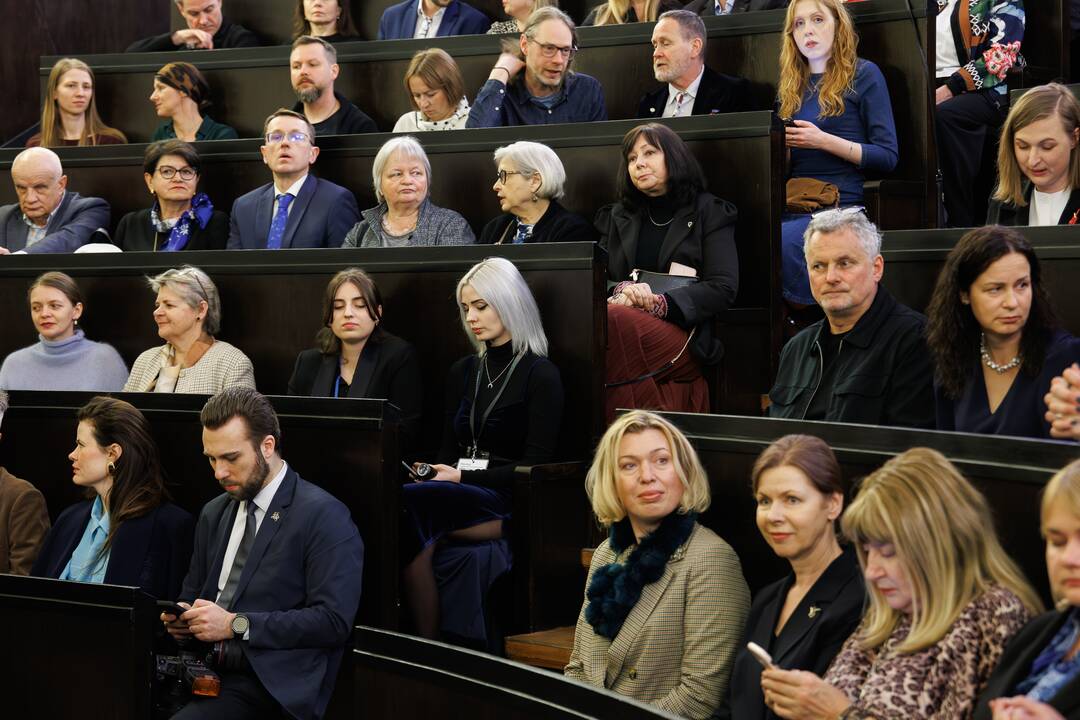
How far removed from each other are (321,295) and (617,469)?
4.21 ft

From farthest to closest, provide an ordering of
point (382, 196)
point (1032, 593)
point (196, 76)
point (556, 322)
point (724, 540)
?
point (196, 76) < point (382, 196) < point (556, 322) < point (724, 540) < point (1032, 593)

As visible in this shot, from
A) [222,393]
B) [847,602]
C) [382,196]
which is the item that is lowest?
[847,602]

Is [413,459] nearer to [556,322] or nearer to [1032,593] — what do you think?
[556,322]

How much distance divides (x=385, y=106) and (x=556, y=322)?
170 centimetres

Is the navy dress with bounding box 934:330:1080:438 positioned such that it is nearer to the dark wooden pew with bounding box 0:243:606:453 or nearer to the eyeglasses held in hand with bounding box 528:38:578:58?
the dark wooden pew with bounding box 0:243:606:453

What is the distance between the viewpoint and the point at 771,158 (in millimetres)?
3357

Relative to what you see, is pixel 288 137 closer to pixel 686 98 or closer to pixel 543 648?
pixel 686 98

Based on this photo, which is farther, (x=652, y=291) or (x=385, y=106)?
(x=385, y=106)

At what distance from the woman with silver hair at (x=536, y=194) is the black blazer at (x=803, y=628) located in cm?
142

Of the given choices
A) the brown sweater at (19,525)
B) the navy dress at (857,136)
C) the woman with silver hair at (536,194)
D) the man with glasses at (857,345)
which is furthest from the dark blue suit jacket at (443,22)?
the man with glasses at (857,345)

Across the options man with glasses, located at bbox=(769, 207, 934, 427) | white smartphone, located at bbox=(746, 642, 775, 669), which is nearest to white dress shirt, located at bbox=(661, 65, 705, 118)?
man with glasses, located at bbox=(769, 207, 934, 427)

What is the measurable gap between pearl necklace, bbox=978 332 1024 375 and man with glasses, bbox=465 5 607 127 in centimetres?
180

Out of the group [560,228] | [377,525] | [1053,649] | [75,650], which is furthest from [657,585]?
[560,228]

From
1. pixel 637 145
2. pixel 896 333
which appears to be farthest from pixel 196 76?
pixel 896 333
